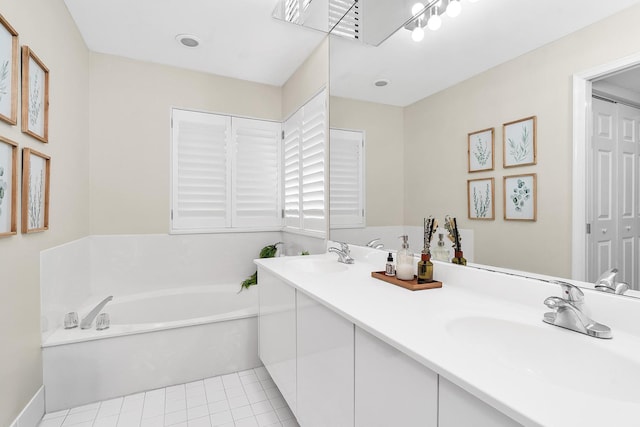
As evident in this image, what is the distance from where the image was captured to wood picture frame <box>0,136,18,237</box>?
4.46 feet

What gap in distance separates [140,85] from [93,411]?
2.40 metres

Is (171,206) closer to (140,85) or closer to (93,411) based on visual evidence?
(140,85)

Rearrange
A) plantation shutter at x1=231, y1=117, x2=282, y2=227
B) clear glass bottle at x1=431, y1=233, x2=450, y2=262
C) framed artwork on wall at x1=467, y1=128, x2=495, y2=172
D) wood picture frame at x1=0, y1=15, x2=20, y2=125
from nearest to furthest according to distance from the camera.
→ framed artwork on wall at x1=467, y1=128, x2=495, y2=172, wood picture frame at x1=0, y1=15, x2=20, y2=125, clear glass bottle at x1=431, y1=233, x2=450, y2=262, plantation shutter at x1=231, y1=117, x2=282, y2=227

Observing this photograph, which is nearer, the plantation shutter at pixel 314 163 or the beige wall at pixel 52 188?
the beige wall at pixel 52 188

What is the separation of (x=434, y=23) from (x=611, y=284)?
126 centimetres

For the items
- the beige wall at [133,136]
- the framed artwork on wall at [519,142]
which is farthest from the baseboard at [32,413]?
the framed artwork on wall at [519,142]

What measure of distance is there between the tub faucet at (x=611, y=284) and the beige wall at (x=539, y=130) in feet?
0.28

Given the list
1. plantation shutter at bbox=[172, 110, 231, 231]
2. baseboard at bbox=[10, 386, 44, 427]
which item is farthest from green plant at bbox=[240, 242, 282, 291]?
baseboard at bbox=[10, 386, 44, 427]

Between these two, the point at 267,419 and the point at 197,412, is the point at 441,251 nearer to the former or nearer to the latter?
the point at 267,419

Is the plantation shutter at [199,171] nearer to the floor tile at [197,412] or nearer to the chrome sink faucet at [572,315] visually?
the floor tile at [197,412]

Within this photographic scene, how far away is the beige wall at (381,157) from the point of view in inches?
66.4

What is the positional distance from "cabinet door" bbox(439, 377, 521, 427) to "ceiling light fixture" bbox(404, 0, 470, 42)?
1436 millimetres

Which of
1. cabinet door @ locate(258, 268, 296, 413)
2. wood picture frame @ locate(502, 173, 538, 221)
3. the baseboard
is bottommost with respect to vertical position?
the baseboard

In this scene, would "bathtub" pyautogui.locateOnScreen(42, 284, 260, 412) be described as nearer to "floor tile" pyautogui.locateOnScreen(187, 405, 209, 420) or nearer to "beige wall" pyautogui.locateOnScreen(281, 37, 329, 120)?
"floor tile" pyautogui.locateOnScreen(187, 405, 209, 420)
